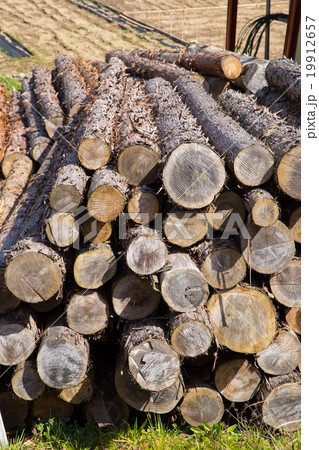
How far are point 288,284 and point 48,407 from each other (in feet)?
8.03

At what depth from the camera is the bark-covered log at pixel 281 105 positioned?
18.2 ft

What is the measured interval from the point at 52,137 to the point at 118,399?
4651mm

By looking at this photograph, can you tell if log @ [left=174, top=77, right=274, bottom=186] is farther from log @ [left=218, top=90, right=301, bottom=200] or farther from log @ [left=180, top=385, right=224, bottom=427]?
log @ [left=180, top=385, right=224, bottom=427]

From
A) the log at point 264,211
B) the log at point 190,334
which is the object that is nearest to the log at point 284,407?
the log at point 190,334

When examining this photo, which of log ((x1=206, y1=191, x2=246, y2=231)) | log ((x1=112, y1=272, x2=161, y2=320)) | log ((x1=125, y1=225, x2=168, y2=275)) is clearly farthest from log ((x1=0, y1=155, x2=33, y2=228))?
log ((x1=206, y1=191, x2=246, y2=231))

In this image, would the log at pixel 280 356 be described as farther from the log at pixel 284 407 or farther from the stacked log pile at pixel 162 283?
the log at pixel 284 407

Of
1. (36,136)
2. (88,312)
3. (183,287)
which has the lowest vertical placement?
(88,312)

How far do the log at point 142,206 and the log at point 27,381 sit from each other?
5.08ft

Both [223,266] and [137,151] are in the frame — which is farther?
[137,151]

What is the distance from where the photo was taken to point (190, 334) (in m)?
3.46

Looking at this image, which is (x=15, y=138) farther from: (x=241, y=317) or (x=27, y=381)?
(x=241, y=317)

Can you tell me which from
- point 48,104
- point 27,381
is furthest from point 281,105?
point 27,381

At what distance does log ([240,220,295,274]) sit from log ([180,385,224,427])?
46.4 inches

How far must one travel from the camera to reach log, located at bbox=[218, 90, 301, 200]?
3.52 meters
